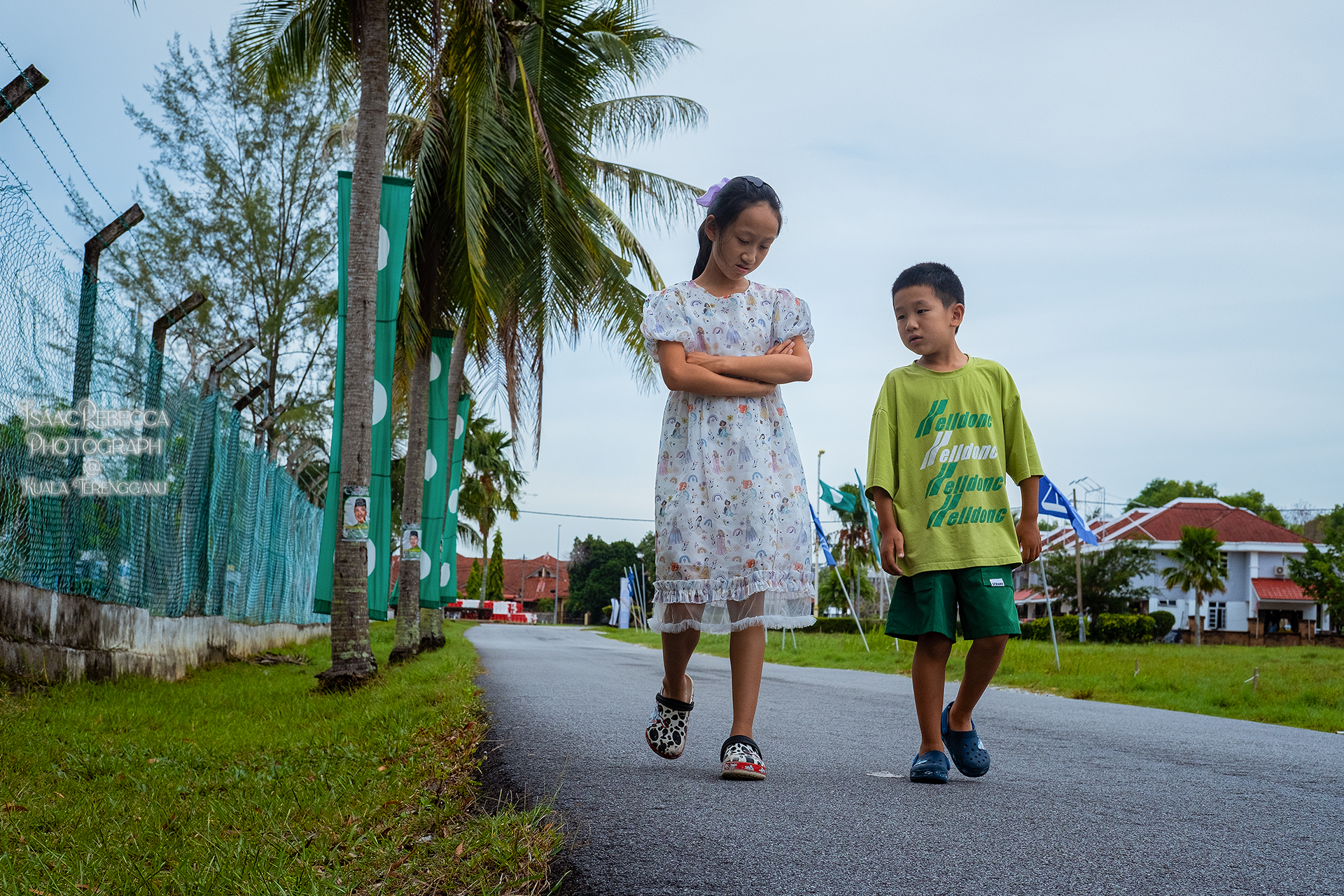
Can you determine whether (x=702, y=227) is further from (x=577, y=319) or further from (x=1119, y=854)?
(x=577, y=319)

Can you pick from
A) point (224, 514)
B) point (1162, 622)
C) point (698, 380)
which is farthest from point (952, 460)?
point (1162, 622)

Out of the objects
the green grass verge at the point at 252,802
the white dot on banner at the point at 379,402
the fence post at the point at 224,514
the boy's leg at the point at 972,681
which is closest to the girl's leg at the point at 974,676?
the boy's leg at the point at 972,681

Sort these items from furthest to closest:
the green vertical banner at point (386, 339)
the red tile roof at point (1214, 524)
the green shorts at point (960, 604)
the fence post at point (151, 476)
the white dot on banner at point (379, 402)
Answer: the red tile roof at point (1214, 524) → the white dot on banner at point (379, 402) → the green vertical banner at point (386, 339) → the fence post at point (151, 476) → the green shorts at point (960, 604)

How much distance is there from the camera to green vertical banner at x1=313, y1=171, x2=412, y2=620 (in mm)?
8789

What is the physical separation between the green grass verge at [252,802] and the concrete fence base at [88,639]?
0.24 m

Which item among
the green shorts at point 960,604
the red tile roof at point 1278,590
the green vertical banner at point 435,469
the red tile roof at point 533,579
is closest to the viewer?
the green shorts at point 960,604

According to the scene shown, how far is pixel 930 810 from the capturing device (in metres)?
2.62

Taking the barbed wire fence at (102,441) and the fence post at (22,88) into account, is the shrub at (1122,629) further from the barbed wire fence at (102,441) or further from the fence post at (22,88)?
the fence post at (22,88)

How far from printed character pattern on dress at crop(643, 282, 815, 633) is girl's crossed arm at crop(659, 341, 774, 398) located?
0.05m

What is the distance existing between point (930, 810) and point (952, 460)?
3.75 feet

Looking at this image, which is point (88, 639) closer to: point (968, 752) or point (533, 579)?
point (968, 752)

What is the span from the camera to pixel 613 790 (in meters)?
2.85

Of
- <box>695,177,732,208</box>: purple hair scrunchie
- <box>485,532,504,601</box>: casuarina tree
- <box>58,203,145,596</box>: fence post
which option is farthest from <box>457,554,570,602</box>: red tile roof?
<box>695,177,732,208</box>: purple hair scrunchie

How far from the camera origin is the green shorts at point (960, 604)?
122 inches
